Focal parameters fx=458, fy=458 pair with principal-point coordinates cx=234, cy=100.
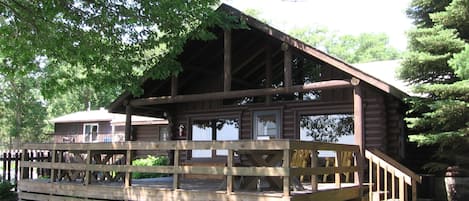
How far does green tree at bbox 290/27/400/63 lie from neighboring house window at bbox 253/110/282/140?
36.0 metres

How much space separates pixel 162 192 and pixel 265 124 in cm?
557

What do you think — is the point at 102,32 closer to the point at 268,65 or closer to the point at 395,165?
the point at 268,65

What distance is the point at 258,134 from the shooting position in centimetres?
1355

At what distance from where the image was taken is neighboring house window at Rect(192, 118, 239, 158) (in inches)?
556

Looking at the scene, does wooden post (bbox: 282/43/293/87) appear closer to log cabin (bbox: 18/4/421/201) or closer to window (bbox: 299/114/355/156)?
log cabin (bbox: 18/4/421/201)

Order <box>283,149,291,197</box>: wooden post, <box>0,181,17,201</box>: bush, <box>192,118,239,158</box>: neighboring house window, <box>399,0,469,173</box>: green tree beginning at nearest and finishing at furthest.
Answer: <box>283,149,291,197</box>: wooden post < <box>399,0,469,173</box>: green tree < <box>0,181,17,201</box>: bush < <box>192,118,239,158</box>: neighboring house window

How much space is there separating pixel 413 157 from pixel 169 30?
7.91 m

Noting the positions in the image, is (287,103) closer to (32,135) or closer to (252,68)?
(252,68)

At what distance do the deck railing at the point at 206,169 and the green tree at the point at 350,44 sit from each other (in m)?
39.7

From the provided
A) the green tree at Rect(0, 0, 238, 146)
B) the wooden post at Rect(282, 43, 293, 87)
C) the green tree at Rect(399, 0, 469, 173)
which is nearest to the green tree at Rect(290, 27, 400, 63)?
the green tree at Rect(399, 0, 469, 173)

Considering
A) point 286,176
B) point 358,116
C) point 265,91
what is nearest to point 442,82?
point 358,116

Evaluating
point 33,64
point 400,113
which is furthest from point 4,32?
point 400,113

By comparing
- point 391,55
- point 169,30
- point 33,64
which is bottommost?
point 33,64

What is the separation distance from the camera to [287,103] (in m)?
13.1
